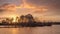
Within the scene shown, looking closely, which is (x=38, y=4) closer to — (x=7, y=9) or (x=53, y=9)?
(x=53, y=9)

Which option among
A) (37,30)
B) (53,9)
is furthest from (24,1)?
(37,30)

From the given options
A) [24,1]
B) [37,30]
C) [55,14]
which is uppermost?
[24,1]

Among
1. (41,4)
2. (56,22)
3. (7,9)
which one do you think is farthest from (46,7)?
(7,9)

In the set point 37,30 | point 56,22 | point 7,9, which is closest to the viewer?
point 37,30

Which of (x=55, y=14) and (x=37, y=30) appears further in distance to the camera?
(x=55, y=14)

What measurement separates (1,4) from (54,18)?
67 cm

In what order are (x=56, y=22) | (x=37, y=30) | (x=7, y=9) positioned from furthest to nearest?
(x=7, y=9), (x=56, y=22), (x=37, y=30)

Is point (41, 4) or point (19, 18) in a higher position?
point (41, 4)

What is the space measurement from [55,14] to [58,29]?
37 centimetres

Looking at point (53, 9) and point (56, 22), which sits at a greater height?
point (53, 9)

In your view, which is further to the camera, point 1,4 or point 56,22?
point 1,4

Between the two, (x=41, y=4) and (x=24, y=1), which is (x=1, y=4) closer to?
(x=24, y=1)

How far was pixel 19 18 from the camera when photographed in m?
→ 2.43

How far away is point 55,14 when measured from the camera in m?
2.48
